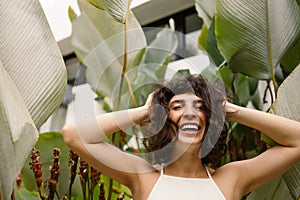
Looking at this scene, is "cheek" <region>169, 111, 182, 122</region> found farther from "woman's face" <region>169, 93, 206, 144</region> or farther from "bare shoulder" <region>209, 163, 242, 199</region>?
"bare shoulder" <region>209, 163, 242, 199</region>

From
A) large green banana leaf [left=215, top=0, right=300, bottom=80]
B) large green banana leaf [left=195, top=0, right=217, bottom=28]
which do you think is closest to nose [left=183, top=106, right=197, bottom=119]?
large green banana leaf [left=215, top=0, right=300, bottom=80]

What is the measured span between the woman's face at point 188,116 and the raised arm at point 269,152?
0.23 ft

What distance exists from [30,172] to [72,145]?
0.59 feet

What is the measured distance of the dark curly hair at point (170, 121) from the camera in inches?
22.9

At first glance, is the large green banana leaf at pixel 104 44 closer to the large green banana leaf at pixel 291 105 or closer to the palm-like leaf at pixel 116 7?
the palm-like leaf at pixel 116 7

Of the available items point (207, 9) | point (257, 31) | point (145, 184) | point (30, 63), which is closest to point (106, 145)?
point (145, 184)

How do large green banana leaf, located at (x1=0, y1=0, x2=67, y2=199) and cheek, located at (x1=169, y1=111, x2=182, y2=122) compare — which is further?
cheek, located at (x1=169, y1=111, x2=182, y2=122)

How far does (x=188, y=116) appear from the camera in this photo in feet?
1.84

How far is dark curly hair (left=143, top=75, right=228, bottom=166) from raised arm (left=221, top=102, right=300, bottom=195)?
4 cm

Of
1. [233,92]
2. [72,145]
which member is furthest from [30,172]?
[233,92]

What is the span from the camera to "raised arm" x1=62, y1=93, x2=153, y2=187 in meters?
0.58

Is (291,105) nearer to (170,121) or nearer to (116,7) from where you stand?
(170,121)

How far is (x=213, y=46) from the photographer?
3.14 ft

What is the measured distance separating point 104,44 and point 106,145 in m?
0.21
